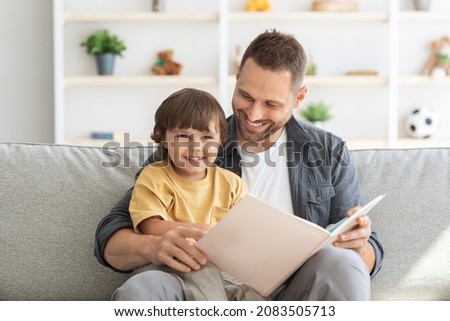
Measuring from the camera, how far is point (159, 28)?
5.66m

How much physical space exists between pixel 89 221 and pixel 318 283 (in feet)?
2.59

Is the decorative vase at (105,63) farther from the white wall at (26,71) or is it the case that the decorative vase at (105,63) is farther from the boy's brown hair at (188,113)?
the boy's brown hair at (188,113)

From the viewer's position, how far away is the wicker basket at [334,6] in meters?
5.44

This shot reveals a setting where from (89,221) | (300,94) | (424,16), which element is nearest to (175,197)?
(89,221)

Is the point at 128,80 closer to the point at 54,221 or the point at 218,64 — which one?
the point at 218,64

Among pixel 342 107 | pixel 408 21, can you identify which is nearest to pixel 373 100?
pixel 342 107

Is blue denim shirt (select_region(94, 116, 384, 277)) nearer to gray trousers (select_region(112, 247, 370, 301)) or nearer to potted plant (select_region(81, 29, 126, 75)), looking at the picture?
gray trousers (select_region(112, 247, 370, 301))

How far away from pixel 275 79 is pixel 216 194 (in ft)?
1.48

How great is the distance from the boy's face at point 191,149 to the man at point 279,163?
0.60ft

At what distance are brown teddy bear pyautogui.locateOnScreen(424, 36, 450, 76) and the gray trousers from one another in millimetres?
3943

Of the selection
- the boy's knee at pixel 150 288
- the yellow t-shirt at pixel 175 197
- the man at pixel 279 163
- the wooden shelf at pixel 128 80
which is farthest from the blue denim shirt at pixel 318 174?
the wooden shelf at pixel 128 80

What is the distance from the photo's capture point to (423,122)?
546cm
